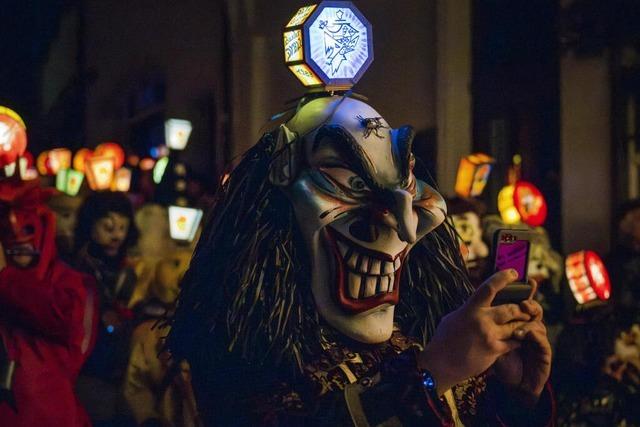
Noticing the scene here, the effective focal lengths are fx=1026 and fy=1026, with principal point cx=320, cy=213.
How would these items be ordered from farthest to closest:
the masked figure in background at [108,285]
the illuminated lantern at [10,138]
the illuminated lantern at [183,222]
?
the illuminated lantern at [183,222] → the masked figure in background at [108,285] → the illuminated lantern at [10,138]

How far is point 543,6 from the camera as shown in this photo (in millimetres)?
10242

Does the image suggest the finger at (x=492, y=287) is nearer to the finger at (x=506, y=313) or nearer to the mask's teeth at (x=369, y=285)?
the finger at (x=506, y=313)

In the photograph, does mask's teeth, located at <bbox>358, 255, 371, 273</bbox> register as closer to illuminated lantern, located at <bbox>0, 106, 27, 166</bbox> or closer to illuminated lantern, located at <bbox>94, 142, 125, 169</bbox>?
illuminated lantern, located at <bbox>0, 106, 27, 166</bbox>

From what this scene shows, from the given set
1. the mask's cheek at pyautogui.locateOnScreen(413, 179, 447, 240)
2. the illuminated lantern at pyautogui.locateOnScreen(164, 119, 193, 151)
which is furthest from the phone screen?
the illuminated lantern at pyautogui.locateOnScreen(164, 119, 193, 151)

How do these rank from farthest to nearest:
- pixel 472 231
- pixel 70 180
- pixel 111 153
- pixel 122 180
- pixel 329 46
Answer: pixel 122 180
pixel 111 153
pixel 70 180
pixel 472 231
pixel 329 46

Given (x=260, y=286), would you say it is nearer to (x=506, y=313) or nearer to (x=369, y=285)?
(x=369, y=285)

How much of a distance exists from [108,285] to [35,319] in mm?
2278

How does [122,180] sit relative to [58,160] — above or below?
below

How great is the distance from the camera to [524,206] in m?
8.03

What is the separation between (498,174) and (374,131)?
8578 millimetres

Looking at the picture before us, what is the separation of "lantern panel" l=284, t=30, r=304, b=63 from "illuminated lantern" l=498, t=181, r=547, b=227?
5613 mm

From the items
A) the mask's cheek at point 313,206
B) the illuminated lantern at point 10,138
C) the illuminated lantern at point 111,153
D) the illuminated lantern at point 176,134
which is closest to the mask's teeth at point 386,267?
the mask's cheek at point 313,206

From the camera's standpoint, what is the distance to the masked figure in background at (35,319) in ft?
12.5

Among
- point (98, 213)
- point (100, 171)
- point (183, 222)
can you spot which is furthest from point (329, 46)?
point (100, 171)
